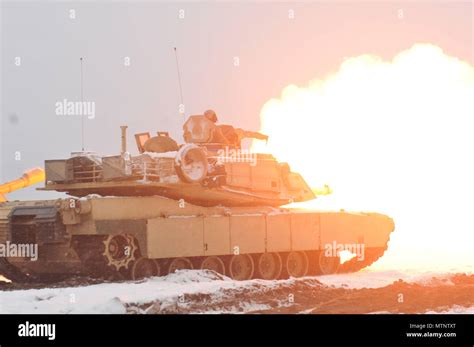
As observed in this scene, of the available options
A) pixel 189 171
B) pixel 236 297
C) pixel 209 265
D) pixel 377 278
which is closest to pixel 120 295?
pixel 236 297

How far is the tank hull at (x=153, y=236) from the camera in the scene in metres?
28.5

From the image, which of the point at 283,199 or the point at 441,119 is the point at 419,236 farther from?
the point at 283,199

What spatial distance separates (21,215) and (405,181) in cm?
1763

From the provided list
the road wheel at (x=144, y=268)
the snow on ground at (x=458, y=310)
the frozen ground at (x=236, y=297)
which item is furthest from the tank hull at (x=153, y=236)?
the snow on ground at (x=458, y=310)

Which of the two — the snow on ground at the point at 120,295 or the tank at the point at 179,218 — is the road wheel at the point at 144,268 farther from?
the snow on ground at the point at 120,295

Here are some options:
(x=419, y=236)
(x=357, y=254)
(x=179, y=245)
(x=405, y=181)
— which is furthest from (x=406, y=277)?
(x=419, y=236)

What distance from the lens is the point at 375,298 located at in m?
27.2

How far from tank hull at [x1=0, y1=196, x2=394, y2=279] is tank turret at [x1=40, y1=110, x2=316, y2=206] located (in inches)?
16.9

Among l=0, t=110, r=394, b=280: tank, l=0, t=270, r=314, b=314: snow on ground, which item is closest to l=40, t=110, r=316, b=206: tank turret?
l=0, t=110, r=394, b=280: tank

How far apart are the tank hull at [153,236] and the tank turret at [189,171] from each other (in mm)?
428

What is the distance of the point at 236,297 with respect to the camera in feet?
86.2

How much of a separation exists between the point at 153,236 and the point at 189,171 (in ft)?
7.37

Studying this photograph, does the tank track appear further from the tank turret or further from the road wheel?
the tank turret

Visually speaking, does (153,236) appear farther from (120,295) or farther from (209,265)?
(120,295)
